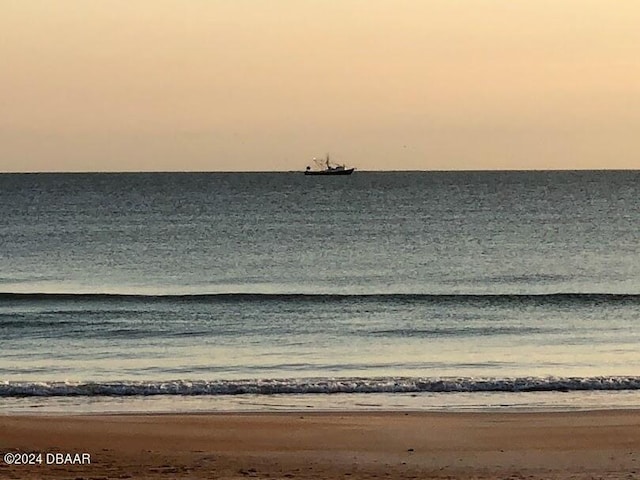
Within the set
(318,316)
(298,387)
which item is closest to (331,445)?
(298,387)

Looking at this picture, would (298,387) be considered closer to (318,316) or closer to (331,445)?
(331,445)

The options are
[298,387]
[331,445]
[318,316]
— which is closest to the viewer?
[331,445]

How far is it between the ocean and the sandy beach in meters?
1.14

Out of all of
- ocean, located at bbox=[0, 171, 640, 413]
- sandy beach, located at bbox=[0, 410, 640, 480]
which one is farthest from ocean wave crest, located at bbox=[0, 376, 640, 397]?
sandy beach, located at bbox=[0, 410, 640, 480]

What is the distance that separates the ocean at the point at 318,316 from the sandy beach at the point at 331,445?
3.74 feet

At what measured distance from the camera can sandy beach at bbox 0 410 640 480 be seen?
1238 centimetres

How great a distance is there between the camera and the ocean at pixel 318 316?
17.7 meters

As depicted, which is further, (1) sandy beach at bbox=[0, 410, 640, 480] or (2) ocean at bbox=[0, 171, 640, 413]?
(2) ocean at bbox=[0, 171, 640, 413]

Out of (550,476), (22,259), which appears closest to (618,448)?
(550,476)

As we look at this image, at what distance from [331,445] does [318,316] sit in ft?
49.0

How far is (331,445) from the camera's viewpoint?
1371 centimetres

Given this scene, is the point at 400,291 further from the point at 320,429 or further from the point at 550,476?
the point at 550,476

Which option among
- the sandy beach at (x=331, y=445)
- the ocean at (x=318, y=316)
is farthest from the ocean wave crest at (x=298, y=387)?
the sandy beach at (x=331, y=445)

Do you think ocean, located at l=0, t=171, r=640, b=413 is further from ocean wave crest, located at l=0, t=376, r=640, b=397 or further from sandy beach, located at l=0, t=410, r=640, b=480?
sandy beach, located at l=0, t=410, r=640, b=480
